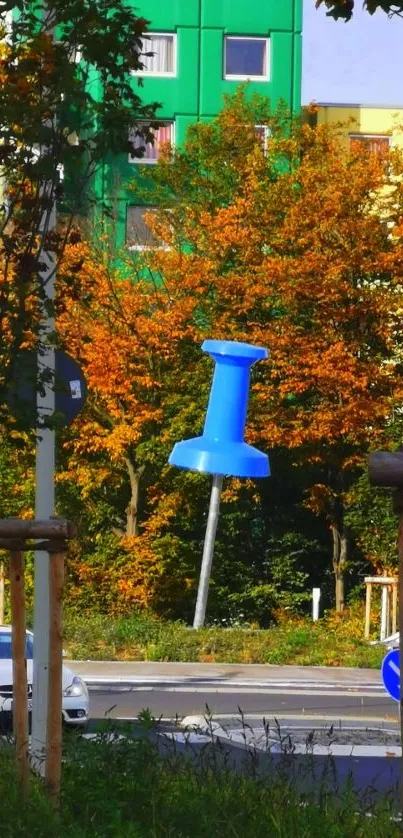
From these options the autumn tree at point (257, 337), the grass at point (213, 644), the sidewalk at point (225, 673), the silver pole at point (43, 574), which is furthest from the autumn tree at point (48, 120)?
the autumn tree at point (257, 337)

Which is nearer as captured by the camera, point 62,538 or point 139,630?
point 62,538

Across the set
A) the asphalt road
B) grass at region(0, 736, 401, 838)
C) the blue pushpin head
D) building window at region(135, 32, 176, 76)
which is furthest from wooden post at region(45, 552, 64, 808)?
building window at region(135, 32, 176, 76)

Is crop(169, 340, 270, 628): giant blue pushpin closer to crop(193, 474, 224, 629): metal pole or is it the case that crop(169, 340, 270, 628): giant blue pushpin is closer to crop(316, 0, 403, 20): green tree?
crop(193, 474, 224, 629): metal pole

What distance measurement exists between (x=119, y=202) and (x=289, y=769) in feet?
113

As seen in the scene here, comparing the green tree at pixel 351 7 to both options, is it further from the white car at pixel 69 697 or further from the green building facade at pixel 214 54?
the green building facade at pixel 214 54

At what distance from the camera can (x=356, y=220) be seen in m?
32.8

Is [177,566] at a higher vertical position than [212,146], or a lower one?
lower

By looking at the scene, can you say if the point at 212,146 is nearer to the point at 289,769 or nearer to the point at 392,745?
the point at 392,745

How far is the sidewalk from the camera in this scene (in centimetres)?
2217

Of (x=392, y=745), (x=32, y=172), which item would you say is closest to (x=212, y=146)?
(x=392, y=745)

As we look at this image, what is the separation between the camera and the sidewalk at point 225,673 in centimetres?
2217

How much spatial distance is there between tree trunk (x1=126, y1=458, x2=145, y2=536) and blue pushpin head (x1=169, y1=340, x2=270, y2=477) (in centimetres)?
764

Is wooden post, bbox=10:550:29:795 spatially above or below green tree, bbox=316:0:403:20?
below

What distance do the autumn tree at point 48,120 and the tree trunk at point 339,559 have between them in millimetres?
27883
